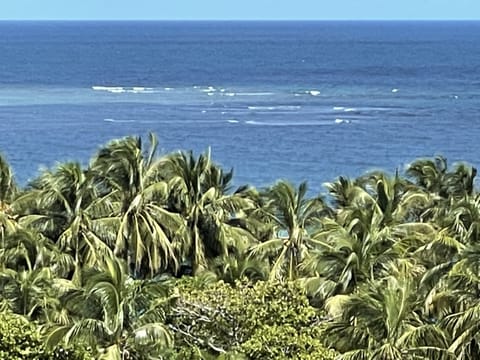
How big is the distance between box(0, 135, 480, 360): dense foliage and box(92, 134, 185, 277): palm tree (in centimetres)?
5

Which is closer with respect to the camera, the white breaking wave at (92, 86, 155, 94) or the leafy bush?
the leafy bush

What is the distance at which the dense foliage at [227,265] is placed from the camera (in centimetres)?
2503

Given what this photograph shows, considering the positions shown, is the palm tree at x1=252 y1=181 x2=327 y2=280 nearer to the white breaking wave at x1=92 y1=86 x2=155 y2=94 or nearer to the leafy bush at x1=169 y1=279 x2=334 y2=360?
the leafy bush at x1=169 y1=279 x2=334 y2=360

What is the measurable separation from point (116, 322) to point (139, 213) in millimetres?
13002

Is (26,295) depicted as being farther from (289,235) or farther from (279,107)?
(279,107)

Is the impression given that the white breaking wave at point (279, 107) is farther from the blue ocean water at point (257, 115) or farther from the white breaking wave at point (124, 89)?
the white breaking wave at point (124, 89)

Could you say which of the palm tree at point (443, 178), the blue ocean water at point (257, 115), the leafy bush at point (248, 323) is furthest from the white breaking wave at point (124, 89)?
the leafy bush at point (248, 323)

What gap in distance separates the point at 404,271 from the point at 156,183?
33.8 feet

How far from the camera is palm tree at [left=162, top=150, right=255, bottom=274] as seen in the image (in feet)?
126

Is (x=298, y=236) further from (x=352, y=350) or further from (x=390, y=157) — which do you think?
(x=390, y=157)

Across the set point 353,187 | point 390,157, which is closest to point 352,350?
point 353,187

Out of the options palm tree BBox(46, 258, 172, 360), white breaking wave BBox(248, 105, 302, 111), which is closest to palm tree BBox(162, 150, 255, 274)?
palm tree BBox(46, 258, 172, 360)

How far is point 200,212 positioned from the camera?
126ft

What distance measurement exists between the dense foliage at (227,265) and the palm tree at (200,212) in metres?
0.05
